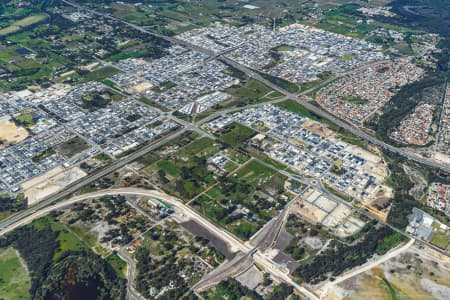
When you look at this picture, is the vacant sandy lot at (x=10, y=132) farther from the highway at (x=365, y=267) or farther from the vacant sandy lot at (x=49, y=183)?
the highway at (x=365, y=267)

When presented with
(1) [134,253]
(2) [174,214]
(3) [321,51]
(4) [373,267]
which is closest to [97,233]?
(1) [134,253]

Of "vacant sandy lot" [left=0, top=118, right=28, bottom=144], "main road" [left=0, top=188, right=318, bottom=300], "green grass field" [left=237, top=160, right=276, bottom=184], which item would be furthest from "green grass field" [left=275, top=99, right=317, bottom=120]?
"vacant sandy lot" [left=0, top=118, right=28, bottom=144]

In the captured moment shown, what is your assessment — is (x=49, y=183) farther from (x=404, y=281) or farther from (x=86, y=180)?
(x=404, y=281)

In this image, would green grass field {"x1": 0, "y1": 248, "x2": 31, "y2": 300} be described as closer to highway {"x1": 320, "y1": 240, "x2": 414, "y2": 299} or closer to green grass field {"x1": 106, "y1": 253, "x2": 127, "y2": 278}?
green grass field {"x1": 106, "y1": 253, "x2": 127, "y2": 278}

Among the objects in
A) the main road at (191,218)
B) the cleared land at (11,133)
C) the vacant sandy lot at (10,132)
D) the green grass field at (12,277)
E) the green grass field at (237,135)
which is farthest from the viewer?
the vacant sandy lot at (10,132)

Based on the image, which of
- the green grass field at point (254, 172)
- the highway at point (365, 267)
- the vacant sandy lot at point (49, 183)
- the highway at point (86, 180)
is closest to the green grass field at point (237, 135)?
the green grass field at point (254, 172)

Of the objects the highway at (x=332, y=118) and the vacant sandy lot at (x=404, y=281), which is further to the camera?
the highway at (x=332, y=118)

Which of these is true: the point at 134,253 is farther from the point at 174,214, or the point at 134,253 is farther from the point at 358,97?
the point at 358,97
